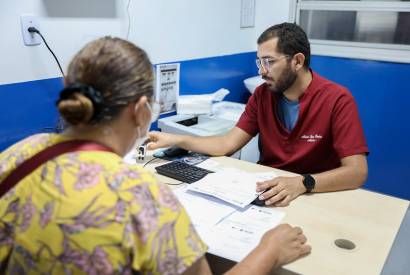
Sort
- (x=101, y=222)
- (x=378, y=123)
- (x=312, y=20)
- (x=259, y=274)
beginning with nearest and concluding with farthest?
1. (x=101, y=222)
2. (x=259, y=274)
3. (x=378, y=123)
4. (x=312, y=20)

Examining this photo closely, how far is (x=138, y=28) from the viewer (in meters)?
2.03

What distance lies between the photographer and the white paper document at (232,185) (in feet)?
4.07

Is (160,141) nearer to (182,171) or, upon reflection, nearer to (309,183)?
(182,171)

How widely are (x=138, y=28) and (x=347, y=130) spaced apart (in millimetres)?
1163

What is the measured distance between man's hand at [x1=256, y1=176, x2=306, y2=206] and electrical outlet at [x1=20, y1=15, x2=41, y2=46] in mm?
1044

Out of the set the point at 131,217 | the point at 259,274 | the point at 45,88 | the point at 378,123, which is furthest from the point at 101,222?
the point at 378,123

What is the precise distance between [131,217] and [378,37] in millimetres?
2743

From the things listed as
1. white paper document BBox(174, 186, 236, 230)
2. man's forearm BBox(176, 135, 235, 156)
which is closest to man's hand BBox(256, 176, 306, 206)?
white paper document BBox(174, 186, 236, 230)

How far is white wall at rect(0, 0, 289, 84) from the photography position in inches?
59.5

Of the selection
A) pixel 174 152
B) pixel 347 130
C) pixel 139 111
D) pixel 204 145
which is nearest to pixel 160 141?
pixel 174 152

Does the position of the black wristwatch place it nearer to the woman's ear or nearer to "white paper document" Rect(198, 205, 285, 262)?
"white paper document" Rect(198, 205, 285, 262)

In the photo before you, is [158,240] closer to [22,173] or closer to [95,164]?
[95,164]

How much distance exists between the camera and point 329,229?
113cm

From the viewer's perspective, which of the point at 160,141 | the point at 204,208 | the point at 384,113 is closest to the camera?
the point at 204,208
